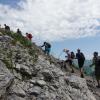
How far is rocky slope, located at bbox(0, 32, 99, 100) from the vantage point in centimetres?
1425

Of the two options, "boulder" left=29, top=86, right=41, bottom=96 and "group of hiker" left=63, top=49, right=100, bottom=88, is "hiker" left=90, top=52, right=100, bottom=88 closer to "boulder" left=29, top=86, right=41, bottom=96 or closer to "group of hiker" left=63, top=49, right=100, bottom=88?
"group of hiker" left=63, top=49, right=100, bottom=88

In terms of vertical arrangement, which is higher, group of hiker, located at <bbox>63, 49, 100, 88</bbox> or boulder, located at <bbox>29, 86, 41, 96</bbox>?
group of hiker, located at <bbox>63, 49, 100, 88</bbox>

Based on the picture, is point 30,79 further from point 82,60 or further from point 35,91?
point 82,60

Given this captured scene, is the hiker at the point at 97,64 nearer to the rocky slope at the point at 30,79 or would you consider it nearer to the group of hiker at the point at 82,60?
the group of hiker at the point at 82,60

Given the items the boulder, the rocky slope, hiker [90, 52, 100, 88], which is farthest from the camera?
hiker [90, 52, 100, 88]

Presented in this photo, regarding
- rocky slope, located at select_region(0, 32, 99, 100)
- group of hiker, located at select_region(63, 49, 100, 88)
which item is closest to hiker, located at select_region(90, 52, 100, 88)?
group of hiker, located at select_region(63, 49, 100, 88)

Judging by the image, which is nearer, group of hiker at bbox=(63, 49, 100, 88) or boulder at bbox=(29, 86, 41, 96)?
boulder at bbox=(29, 86, 41, 96)

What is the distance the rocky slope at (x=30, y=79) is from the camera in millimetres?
14250

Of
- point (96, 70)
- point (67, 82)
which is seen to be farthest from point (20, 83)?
point (96, 70)

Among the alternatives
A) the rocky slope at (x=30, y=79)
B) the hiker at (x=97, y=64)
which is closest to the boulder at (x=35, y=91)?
the rocky slope at (x=30, y=79)

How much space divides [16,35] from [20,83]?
692 centimetres

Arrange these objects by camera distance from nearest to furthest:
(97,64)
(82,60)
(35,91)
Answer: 1. (35,91)
2. (97,64)
3. (82,60)

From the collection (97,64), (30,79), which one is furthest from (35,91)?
(97,64)

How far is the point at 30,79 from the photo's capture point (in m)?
16.3
